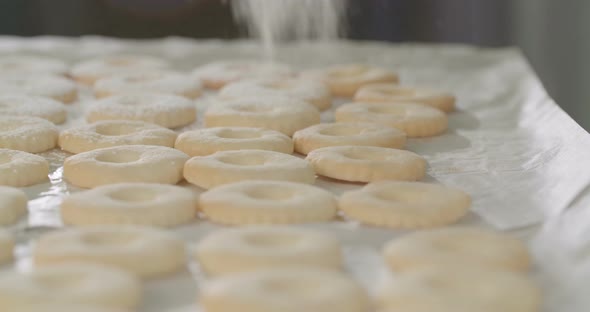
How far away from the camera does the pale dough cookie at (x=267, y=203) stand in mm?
1488

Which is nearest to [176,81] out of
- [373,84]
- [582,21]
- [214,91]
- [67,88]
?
[214,91]

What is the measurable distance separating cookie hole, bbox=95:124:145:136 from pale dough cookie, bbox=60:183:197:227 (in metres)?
0.48

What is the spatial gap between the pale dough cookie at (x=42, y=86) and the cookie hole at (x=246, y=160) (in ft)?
2.78

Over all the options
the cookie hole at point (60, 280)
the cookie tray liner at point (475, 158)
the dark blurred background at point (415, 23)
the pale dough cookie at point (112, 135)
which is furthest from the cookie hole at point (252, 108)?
the dark blurred background at point (415, 23)

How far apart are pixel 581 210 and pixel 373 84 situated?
3.87 ft

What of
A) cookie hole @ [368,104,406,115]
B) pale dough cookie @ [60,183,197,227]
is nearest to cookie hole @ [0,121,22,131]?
pale dough cookie @ [60,183,197,227]

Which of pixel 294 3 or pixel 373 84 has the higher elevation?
pixel 294 3

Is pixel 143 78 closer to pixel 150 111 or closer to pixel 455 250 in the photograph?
pixel 150 111

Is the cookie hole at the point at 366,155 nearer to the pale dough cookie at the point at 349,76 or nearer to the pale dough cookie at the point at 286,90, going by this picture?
the pale dough cookie at the point at 286,90

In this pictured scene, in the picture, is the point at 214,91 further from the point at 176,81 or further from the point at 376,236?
the point at 376,236

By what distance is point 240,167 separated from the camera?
1712 millimetres

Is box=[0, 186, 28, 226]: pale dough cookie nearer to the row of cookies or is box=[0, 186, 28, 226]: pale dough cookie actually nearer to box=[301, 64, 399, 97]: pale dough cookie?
the row of cookies

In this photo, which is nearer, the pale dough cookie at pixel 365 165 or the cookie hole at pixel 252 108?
the pale dough cookie at pixel 365 165

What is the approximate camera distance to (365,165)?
1.74 meters
